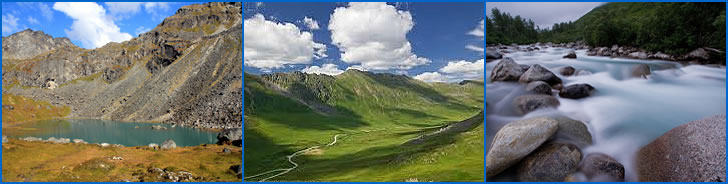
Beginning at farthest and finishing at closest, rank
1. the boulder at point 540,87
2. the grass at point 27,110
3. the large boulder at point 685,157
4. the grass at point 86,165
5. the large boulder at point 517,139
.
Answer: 1. the grass at point 27,110
2. the grass at point 86,165
3. the boulder at point 540,87
4. the large boulder at point 685,157
5. the large boulder at point 517,139

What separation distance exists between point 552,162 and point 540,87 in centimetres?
80

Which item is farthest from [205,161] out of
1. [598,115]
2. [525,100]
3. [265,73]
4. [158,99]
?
[158,99]

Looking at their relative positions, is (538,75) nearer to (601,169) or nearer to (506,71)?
(506,71)

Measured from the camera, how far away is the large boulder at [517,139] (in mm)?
3389

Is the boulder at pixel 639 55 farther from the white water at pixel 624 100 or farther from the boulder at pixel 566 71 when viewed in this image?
the boulder at pixel 566 71

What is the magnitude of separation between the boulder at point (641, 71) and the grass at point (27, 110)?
45.1m

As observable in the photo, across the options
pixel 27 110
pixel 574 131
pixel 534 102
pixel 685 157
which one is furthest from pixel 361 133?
pixel 27 110

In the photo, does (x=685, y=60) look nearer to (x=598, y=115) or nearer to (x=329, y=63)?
(x=598, y=115)

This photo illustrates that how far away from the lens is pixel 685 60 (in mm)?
4148

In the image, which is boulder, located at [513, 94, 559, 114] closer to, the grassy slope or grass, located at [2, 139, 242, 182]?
the grassy slope

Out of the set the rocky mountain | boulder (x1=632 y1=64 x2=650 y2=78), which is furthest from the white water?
the rocky mountain

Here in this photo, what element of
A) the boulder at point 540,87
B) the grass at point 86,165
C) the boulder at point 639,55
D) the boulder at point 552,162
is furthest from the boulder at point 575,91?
the grass at point 86,165

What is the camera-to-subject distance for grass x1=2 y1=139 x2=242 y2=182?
19.6 feet

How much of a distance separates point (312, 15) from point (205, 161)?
235 inches
